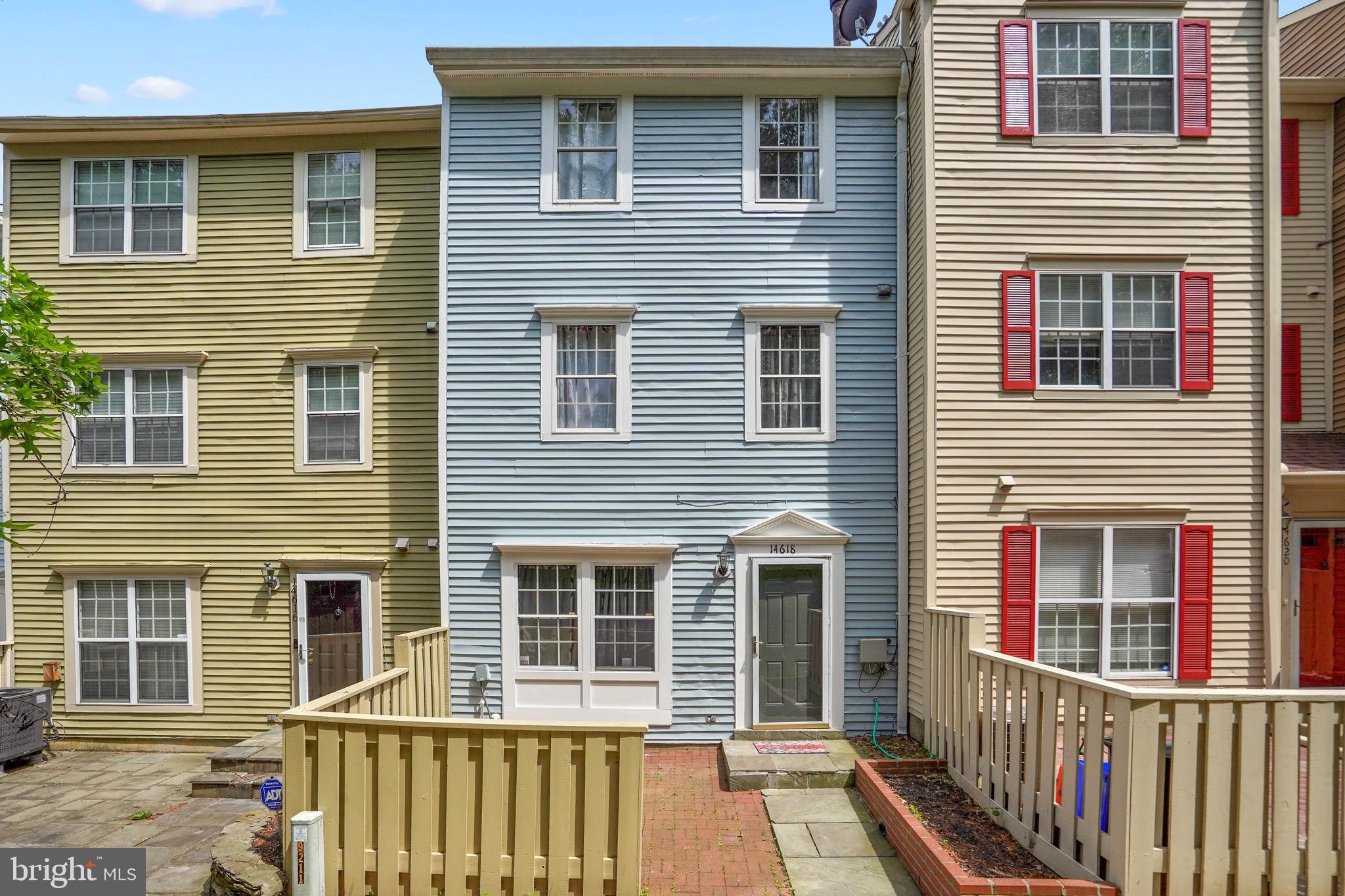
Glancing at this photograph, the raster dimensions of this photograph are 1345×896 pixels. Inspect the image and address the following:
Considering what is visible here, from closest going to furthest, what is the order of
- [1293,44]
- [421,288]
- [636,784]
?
[636,784] < [421,288] < [1293,44]

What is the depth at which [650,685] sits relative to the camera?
9500 mm

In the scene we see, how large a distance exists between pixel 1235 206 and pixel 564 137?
782 cm

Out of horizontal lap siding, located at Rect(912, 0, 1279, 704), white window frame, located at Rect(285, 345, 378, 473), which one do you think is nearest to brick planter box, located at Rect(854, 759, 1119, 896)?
horizontal lap siding, located at Rect(912, 0, 1279, 704)

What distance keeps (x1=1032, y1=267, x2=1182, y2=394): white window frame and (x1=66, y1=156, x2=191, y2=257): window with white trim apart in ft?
36.0

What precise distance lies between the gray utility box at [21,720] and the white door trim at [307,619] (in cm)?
312

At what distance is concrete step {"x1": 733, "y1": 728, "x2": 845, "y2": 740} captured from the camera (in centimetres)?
926

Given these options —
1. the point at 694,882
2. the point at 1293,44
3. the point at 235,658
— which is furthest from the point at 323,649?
the point at 1293,44

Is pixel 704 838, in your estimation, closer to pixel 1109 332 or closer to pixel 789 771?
pixel 789 771

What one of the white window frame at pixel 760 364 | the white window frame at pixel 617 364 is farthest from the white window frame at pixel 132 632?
the white window frame at pixel 760 364

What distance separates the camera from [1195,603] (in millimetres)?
8953

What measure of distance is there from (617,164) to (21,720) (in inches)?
392

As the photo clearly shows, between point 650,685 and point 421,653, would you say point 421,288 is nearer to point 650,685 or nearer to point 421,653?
point 421,653

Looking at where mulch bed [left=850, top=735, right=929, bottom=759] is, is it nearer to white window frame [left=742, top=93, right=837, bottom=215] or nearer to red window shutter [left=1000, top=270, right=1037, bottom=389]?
red window shutter [left=1000, top=270, right=1037, bottom=389]

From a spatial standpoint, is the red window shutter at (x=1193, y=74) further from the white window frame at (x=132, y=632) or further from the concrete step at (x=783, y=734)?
the white window frame at (x=132, y=632)
